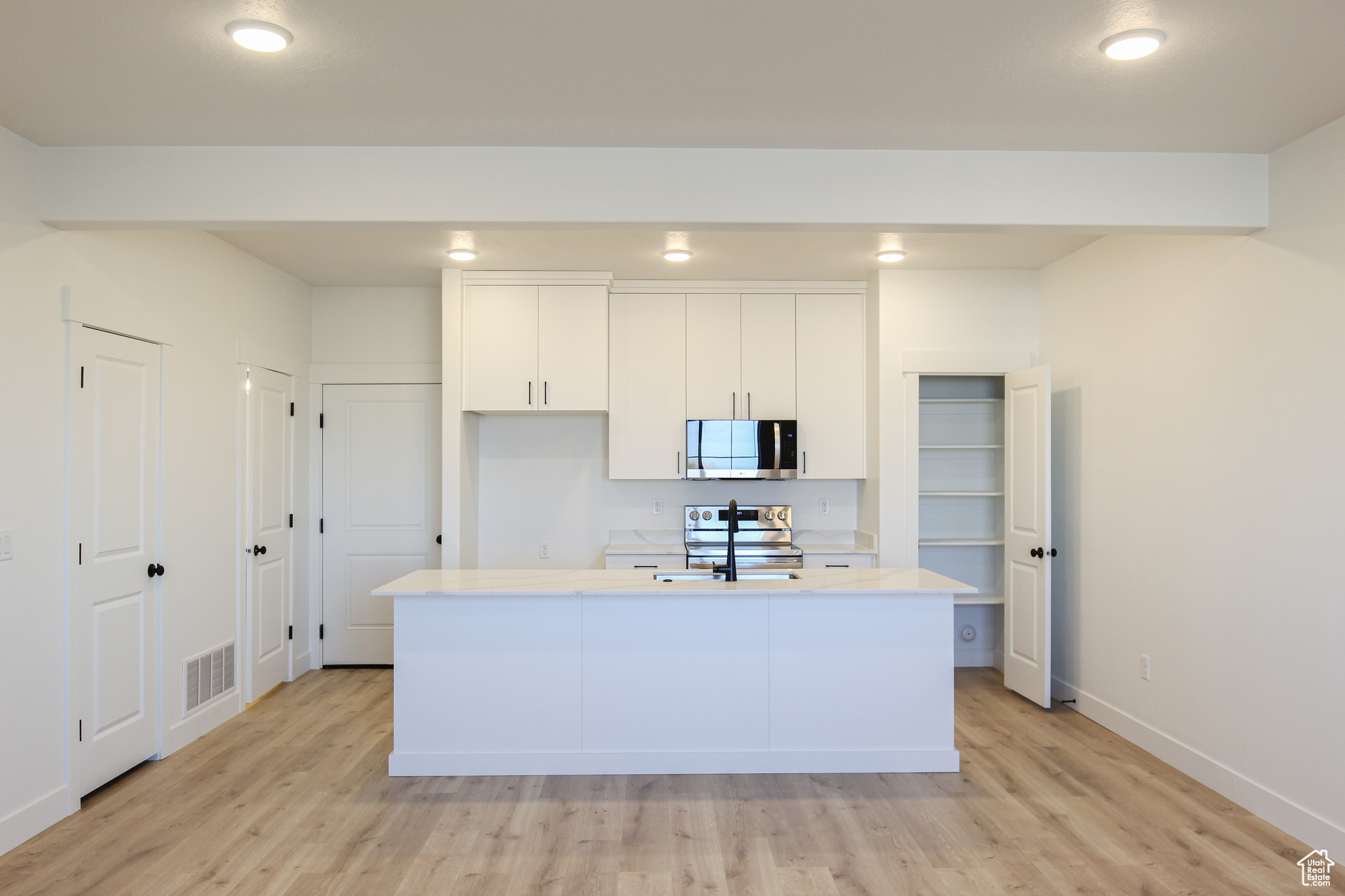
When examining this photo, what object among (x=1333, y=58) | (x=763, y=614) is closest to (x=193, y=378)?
(x=763, y=614)

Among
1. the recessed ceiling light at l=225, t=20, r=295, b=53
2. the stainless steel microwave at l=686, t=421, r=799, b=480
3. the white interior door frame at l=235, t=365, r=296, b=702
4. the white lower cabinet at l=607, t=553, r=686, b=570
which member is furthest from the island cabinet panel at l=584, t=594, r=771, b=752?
the recessed ceiling light at l=225, t=20, r=295, b=53

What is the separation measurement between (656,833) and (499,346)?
297cm

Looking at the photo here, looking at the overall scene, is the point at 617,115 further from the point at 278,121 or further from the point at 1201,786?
the point at 1201,786

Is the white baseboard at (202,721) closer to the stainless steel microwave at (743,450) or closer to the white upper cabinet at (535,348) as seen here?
the white upper cabinet at (535,348)

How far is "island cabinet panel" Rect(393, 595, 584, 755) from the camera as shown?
11.3 feet

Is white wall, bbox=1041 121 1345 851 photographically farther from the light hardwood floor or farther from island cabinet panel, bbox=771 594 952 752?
island cabinet panel, bbox=771 594 952 752

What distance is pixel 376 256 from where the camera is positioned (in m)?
4.42

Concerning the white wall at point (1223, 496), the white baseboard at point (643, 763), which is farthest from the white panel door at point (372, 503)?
the white wall at point (1223, 496)

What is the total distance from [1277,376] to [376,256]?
4220 mm

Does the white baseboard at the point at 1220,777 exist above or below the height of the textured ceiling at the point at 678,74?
below

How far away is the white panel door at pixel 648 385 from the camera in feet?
16.9

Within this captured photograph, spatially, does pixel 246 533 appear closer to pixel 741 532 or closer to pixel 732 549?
pixel 732 549

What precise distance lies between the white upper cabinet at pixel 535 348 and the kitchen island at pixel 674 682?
1.67 meters

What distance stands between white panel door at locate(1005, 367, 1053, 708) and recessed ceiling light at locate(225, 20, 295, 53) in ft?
12.4
